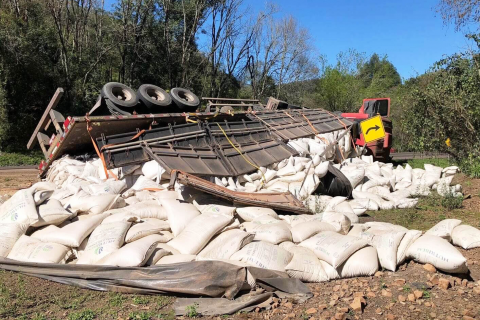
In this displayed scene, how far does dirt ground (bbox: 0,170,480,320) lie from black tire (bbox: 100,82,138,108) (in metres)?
4.36

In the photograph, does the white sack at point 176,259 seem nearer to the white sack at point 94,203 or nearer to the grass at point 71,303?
the grass at point 71,303

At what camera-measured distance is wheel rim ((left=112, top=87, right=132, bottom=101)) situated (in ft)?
26.8

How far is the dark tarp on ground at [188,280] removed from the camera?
3.33 meters

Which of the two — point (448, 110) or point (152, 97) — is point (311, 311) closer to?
point (152, 97)

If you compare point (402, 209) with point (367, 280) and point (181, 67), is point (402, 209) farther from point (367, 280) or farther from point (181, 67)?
point (181, 67)

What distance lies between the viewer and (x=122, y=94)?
27.3 feet

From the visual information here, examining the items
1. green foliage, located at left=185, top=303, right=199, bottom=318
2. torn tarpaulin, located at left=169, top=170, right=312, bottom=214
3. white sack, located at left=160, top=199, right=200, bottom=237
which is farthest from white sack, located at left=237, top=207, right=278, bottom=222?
green foliage, located at left=185, top=303, right=199, bottom=318

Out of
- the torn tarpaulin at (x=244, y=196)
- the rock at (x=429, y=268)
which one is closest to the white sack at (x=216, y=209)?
the torn tarpaulin at (x=244, y=196)

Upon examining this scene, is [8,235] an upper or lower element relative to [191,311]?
upper

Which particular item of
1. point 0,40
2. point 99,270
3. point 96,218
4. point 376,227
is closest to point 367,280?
point 376,227

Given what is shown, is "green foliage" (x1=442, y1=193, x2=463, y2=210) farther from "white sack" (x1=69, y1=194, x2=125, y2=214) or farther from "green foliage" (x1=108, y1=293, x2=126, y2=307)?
"green foliage" (x1=108, y1=293, x2=126, y2=307)

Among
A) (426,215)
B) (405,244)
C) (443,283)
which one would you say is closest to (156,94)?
(426,215)

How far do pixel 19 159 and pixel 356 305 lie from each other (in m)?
14.6

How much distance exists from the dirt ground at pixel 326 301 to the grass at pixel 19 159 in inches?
465
